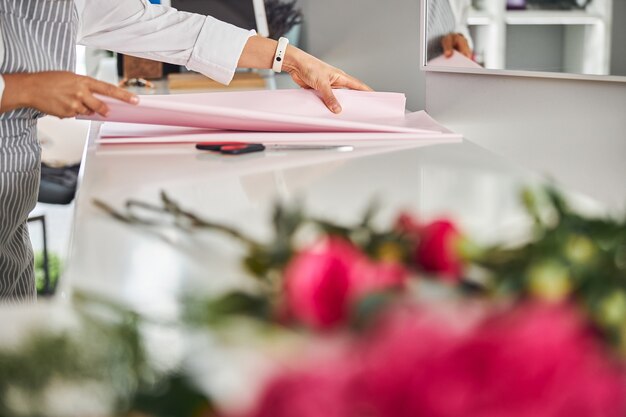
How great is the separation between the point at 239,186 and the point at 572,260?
2.12 feet

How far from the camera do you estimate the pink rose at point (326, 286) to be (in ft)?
1.33

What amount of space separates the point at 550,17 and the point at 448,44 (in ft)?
1.40

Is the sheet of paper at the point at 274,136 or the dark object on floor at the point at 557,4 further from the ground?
the dark object on floor at the point at 557,4

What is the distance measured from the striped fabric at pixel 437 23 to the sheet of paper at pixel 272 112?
0.93ft

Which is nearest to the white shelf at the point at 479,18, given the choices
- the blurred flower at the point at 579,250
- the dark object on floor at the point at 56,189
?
the blurred flower at the point at 579,250

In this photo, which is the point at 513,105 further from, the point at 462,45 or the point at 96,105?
the point at 96,105

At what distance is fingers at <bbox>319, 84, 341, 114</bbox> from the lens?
1618 mm

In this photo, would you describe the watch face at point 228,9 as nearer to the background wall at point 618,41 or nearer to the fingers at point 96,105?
the fingers at point 96,105

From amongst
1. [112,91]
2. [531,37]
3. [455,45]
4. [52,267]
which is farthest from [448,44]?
[52,267]

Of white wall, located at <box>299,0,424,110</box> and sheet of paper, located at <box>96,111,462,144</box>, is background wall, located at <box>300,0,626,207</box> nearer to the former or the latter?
white wall, located at <box>299,0,424,110</box>

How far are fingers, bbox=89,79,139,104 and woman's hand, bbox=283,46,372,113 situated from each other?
16.6 inches

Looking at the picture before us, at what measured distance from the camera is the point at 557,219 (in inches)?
19.1

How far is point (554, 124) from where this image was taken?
1.59 metres

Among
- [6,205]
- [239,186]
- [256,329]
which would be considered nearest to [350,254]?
[256,329]
